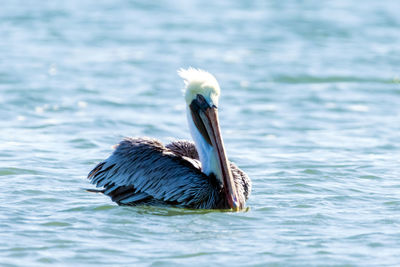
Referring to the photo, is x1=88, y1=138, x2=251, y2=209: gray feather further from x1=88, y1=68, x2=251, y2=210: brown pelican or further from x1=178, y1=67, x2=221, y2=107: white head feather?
x1=178, y1=67, x2=221, y2=107: white head feather

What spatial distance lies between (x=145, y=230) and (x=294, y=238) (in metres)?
1.10

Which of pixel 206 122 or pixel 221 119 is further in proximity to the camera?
pixel 221 119

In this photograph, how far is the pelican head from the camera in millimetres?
6461

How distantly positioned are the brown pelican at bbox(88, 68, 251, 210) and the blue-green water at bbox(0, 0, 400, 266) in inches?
5.3

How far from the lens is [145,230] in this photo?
5840mm

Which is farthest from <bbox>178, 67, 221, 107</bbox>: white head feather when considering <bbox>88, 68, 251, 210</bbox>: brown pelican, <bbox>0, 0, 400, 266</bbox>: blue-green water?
<bbox>0, 0, 400, 266</bbox>: blue-green water

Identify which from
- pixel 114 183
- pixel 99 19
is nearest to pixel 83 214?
pixel 114 183

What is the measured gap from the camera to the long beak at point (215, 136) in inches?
248

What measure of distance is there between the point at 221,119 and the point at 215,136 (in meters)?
4.32

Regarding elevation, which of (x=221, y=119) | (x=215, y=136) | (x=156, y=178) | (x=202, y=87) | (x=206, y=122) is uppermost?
(x=221, y=119)

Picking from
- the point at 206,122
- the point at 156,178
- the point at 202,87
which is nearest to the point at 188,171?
the point at 156,178

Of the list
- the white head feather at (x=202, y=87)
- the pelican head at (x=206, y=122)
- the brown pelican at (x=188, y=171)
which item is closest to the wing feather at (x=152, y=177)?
the brown pelican at (x=188, y=171)

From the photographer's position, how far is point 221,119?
35.6ft

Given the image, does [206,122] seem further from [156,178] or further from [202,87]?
A: [156,178]
